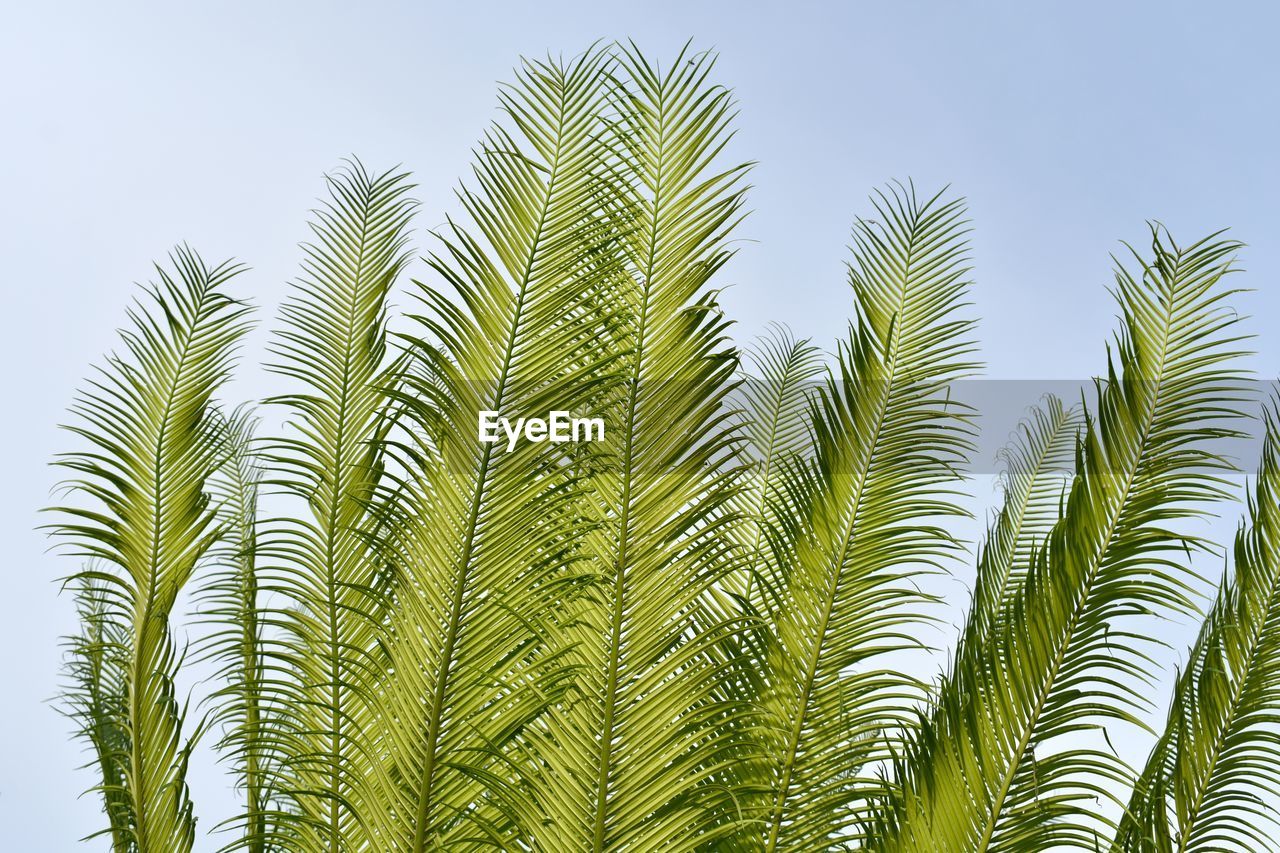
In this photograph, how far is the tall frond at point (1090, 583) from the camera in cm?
292

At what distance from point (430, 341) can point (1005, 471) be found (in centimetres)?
440

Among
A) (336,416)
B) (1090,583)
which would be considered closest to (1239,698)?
(1090,583)

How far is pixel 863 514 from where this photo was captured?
11.5 ft

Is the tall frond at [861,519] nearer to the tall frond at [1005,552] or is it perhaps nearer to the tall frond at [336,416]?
the tall frond at [1005,552]

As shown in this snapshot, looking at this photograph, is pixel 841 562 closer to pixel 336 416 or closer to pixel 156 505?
pixel 336 416

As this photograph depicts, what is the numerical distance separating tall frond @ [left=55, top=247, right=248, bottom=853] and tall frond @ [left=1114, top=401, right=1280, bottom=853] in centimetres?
334

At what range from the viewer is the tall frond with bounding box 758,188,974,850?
3.44 m

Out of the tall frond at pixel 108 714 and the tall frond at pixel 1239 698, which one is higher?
the tall frond at pixel 108 714

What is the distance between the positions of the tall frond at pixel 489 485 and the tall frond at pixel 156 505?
1.27 metres

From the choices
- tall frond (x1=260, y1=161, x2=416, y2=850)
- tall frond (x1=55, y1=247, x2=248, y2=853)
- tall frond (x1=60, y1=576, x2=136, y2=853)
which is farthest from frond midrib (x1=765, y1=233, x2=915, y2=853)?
tall frond (x1=60, y1=576, x2=136, y2=853)

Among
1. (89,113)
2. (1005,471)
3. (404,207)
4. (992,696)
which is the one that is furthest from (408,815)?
(89,113)

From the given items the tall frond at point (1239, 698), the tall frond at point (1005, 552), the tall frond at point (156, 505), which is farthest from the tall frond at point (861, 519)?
the tall frond at point (156, 505)

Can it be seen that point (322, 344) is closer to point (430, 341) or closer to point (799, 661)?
point (430, 341)

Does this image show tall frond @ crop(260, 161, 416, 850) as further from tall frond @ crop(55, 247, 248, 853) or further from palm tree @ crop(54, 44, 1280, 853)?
palm tree @ crop(54, 44, 1280, 853)
